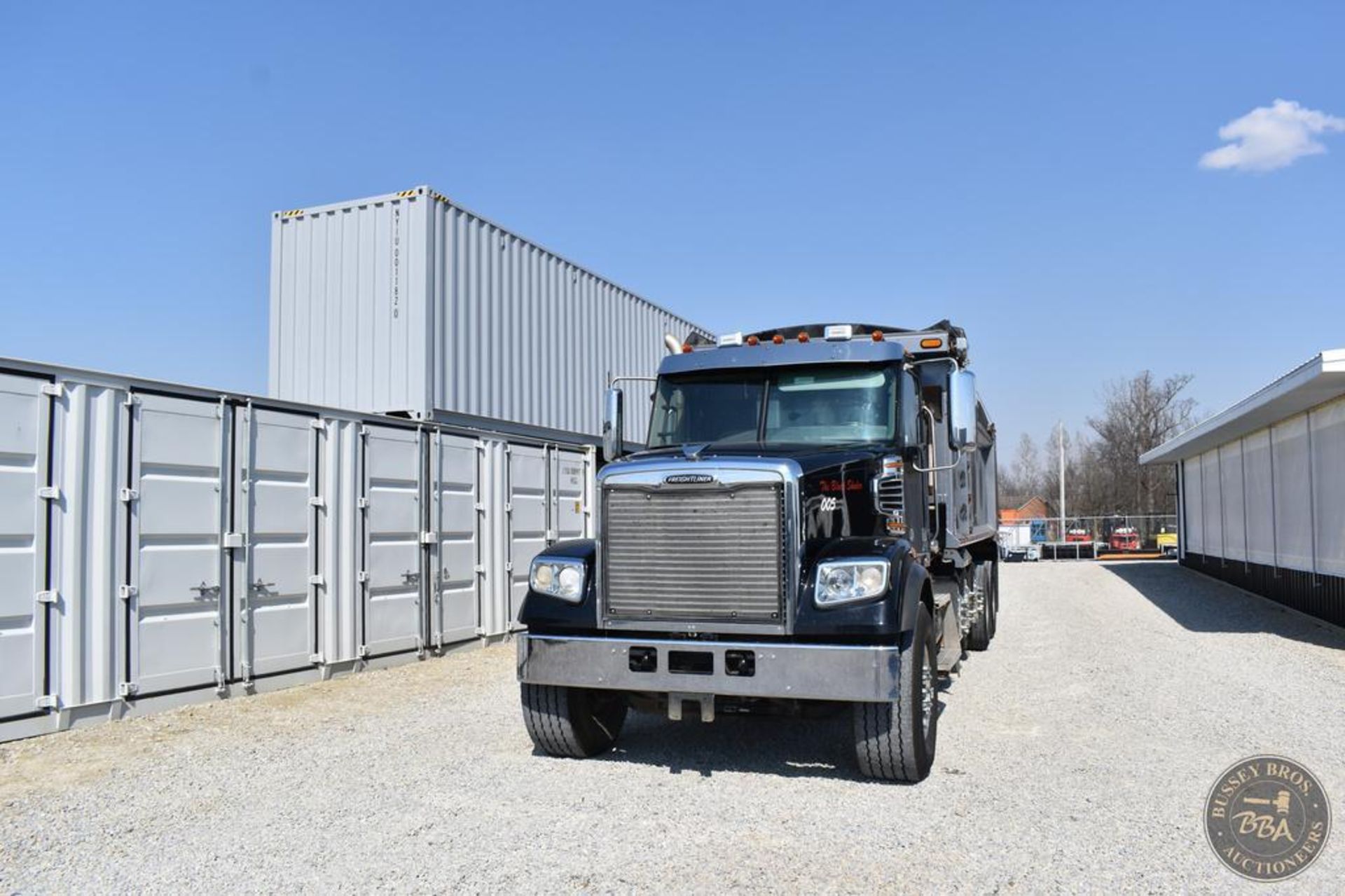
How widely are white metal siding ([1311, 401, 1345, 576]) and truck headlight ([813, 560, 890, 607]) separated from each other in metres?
10.1

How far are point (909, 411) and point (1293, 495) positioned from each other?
36.7ft

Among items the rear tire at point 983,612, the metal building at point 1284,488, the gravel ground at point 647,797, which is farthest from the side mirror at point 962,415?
the metal building at point 1284,488

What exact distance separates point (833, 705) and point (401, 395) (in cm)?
766

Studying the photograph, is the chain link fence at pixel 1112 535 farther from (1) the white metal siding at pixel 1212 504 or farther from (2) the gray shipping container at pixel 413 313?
(2) the gray shipping container at pixel 413 313

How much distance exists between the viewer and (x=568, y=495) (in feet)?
44.0

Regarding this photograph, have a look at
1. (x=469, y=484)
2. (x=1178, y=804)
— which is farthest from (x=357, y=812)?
(x=469, y=484)

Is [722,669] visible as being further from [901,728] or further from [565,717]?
[565,717]

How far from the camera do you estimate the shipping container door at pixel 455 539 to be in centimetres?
1062

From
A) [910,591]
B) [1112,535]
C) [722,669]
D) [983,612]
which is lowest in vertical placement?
[1112,535]

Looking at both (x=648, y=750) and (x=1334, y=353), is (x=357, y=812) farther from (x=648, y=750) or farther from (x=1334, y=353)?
(x=1334, y=353)

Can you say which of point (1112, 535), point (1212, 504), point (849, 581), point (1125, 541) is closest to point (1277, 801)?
point (849, 581)

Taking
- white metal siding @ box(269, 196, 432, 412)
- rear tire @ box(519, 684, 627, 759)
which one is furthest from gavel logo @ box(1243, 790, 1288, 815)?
white metal siding @ box(269, 196, 432, 412)

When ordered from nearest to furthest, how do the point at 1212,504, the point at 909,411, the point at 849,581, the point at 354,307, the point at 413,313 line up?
the point at 849,581 → the point at 909,411 → the point at 413,313 → the point at 354,307 → the point at 1212,504

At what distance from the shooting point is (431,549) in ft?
34.7
